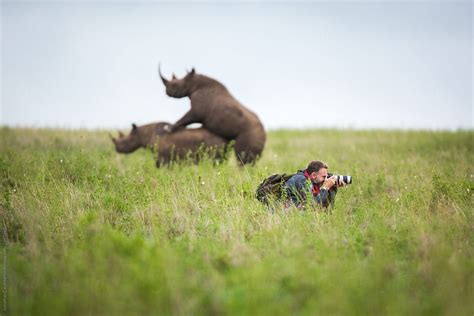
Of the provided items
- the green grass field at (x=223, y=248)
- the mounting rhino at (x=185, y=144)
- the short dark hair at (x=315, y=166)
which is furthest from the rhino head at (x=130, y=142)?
the short dark hair at (x=315, y=166)

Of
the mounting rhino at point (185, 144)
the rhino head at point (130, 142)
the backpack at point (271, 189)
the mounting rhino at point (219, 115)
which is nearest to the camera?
the backpack at point (271, 189)

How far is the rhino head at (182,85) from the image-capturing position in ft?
37.6

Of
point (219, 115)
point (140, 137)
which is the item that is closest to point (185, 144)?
point (219, 115)

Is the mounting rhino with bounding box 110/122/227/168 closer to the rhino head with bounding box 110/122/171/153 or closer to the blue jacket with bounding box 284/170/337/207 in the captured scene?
the rhino head with bounding box 110/122/171/153

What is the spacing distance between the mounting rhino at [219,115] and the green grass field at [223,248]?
1.94 m

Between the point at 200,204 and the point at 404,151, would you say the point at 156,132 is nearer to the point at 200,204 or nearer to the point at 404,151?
the point at 200,204

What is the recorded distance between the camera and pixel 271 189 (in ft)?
23.2

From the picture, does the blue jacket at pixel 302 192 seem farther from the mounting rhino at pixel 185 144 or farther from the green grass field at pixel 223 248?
the mounting rhino at pixel 185 144

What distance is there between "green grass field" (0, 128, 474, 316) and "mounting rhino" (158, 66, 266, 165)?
1940 mm

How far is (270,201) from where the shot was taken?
22.2 feet

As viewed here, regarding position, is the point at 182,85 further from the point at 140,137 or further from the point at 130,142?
the point at 130,142

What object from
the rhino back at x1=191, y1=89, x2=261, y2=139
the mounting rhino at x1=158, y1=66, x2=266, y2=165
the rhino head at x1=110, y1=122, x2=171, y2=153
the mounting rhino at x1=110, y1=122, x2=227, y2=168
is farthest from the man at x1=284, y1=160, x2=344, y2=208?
the rhino head at x1=110, y1=122, x2=171, y2=153

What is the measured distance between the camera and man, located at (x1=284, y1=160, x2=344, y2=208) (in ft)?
22.3

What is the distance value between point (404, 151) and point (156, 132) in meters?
7.21
